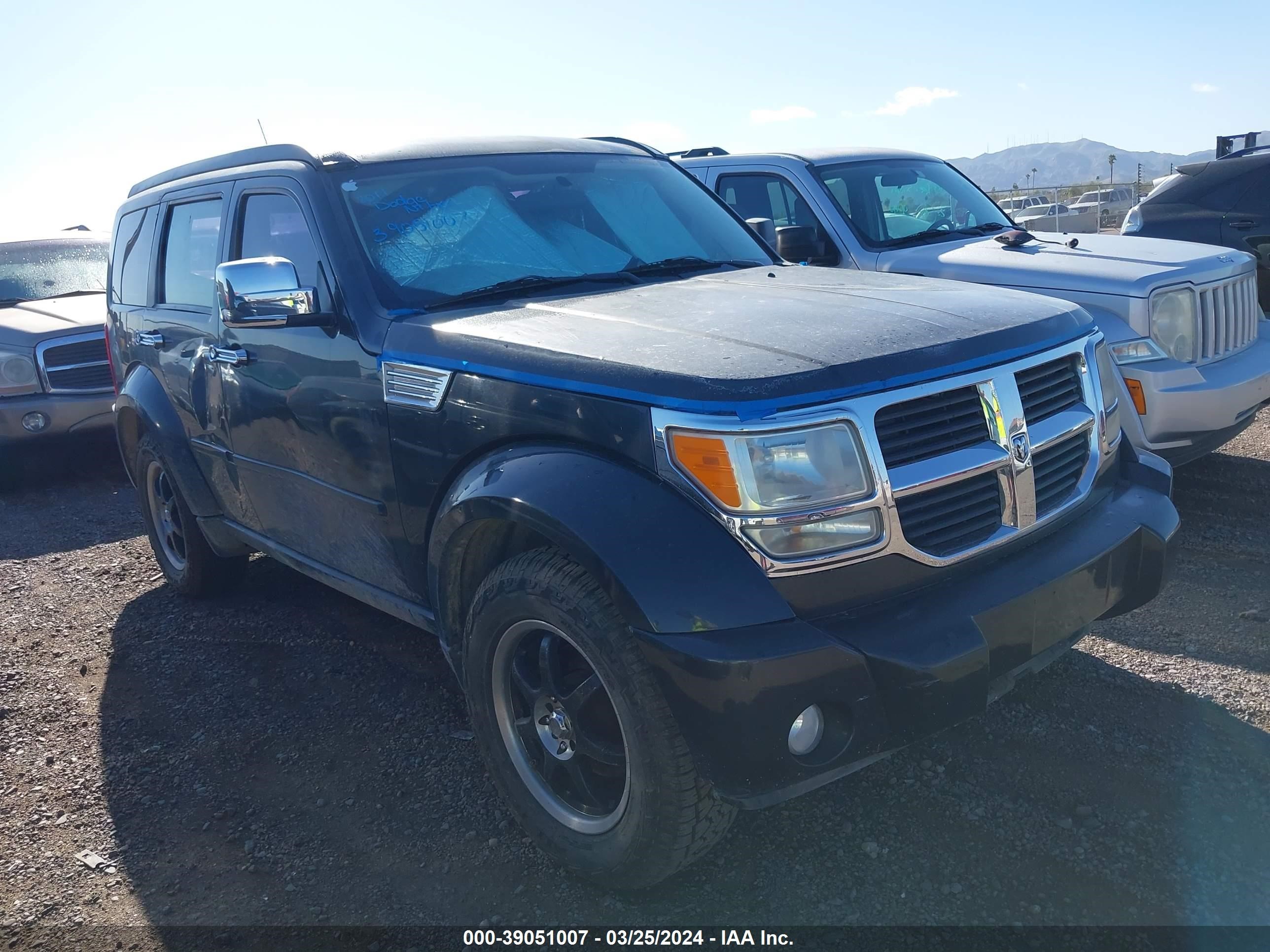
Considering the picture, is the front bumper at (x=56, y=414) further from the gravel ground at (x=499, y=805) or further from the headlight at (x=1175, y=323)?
the headlight at (x=1175, y=323)

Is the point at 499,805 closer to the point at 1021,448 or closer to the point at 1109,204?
the point at 1021,448

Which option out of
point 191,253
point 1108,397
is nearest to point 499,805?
point 1108,397

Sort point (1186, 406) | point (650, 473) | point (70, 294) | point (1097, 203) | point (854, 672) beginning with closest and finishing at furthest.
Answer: point (854, 672), point (650, 473), point (1186, 406), point (70, 294), point (1097, 203)

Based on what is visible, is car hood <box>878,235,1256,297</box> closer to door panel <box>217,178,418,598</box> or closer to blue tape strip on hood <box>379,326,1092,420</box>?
blue tape strip on hood <box>379,326,1092,420</box>

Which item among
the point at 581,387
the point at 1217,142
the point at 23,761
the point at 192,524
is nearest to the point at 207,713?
the point at 23,761

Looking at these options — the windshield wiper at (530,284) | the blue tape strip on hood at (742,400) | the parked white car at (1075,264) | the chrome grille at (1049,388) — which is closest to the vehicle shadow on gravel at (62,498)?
the windshield wiper at (530,284)

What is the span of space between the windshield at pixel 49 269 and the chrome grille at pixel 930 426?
28.1ft

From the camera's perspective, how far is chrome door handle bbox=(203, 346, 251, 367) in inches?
151

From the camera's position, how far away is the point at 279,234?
3701 millimetres

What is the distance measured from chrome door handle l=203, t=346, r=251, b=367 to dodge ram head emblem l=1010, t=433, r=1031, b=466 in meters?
2.63

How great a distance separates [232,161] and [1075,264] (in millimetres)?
3992

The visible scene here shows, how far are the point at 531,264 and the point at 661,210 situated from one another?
804mm

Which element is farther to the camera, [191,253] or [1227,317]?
[1227,317]

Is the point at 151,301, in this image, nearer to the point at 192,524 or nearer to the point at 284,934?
the point at 192,524
